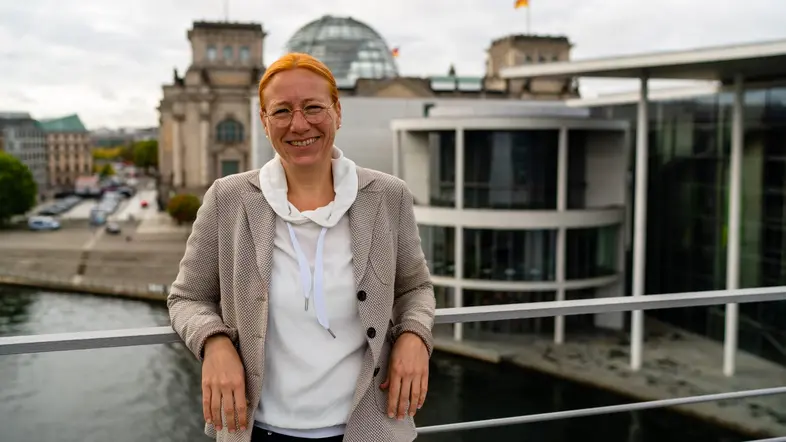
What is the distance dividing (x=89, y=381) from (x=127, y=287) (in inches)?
682

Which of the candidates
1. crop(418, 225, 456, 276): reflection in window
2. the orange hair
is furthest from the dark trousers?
crop(418, 225, 456, 276): reflection in window

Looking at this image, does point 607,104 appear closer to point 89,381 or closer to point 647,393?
point 647,393

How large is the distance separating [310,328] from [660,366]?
19540 millimetres

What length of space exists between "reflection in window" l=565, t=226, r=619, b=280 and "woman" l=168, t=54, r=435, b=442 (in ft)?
69.0

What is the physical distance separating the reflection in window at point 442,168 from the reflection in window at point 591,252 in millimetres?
3639

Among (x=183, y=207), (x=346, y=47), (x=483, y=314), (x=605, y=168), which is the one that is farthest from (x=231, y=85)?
(x=483, y=314)

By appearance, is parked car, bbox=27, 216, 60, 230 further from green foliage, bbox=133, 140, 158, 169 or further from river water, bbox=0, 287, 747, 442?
green foliage, bbox=133, 140, 158, 169

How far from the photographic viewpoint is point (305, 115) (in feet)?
6.32

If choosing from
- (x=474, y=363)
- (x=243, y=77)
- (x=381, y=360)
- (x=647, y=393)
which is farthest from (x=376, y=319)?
(x=243, y=77)

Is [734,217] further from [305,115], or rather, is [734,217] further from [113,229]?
[113,229]

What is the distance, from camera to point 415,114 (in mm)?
29594

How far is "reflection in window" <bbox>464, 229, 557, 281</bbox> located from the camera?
22.0 meters

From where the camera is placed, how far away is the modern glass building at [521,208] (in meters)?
21.9

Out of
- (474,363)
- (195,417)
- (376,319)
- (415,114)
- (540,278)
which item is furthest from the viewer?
(415,114)
